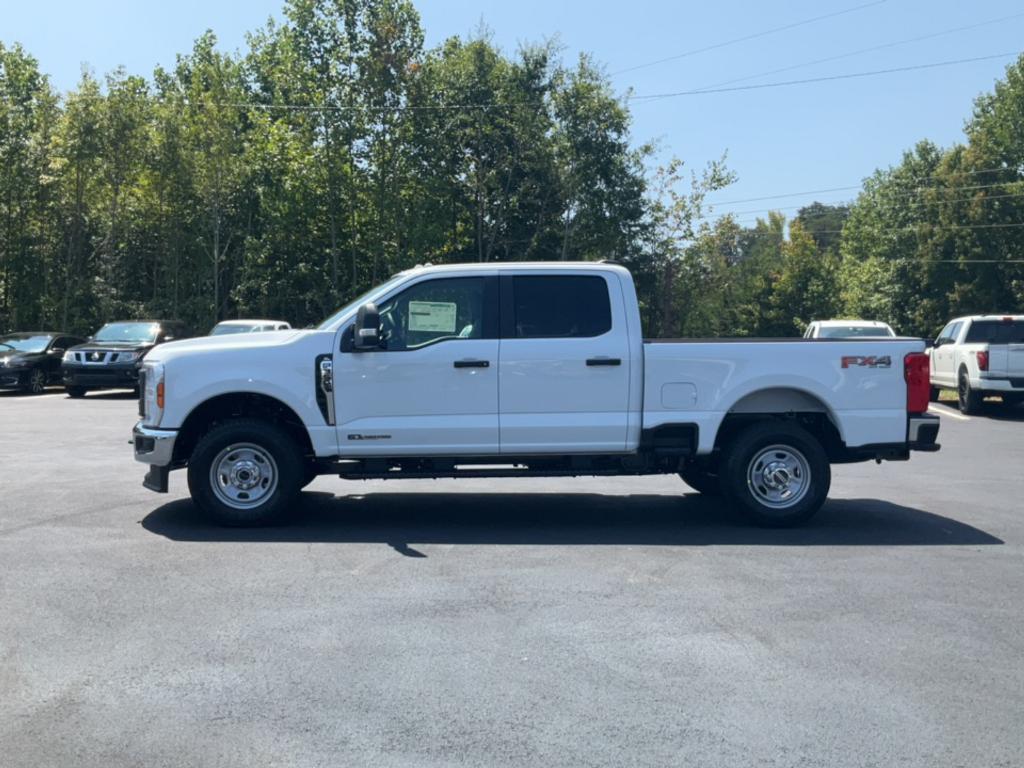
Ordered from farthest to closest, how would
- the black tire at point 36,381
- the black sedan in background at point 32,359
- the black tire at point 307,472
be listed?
the black tire at point 36,381
the black sedan in background at point 32,359
the black tire at point 307,472

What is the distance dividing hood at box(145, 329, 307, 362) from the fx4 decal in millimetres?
4449

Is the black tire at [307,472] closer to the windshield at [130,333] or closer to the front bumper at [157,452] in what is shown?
the front bumper at [157,452]

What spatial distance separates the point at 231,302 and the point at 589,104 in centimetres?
1597

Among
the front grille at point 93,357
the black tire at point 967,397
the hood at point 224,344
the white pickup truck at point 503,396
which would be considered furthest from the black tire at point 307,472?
the front grille at point 93,357

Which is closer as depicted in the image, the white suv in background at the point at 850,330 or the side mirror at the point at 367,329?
the side mirror at the point at 367,329

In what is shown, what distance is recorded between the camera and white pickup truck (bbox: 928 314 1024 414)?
21.0 metres

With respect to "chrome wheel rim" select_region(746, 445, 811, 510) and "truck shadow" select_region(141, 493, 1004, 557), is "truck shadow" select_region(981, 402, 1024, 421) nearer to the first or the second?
"truck shadow" select_region(141, 493, 1004, 557)

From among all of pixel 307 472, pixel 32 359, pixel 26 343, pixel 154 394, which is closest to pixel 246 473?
pixel 307 472

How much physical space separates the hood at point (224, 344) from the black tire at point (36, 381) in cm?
1812

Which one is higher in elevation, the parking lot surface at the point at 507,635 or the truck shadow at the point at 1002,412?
the truck shadow at the point at 1002,412

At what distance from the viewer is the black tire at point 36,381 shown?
84.7ft

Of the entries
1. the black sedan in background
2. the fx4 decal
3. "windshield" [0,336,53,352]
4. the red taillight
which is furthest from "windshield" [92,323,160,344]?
the red taillight

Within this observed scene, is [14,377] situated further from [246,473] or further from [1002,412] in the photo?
[1002,412]

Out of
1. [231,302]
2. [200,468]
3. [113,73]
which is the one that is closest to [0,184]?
[113,73]
